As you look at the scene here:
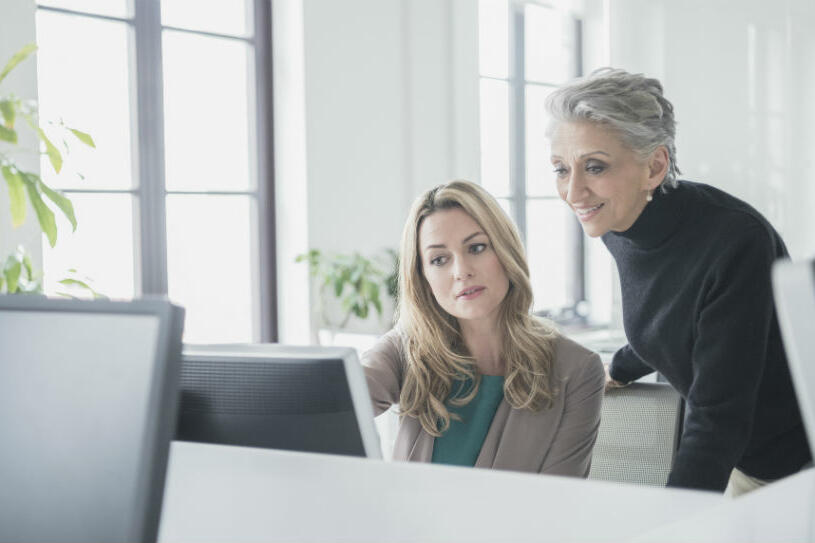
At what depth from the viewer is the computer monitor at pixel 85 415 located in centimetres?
83

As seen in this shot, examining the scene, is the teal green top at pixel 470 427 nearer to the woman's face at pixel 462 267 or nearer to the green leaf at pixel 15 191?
the woman's face at pixel 462 267

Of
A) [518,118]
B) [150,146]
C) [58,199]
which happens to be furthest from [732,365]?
[518,118]

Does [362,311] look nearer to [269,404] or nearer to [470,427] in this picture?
[470,427]

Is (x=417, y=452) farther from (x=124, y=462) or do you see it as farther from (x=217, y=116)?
(x=217, y=116)

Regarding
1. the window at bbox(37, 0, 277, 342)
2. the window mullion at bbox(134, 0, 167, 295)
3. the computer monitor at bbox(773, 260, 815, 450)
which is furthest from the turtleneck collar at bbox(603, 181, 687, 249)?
the window mullion at bbox(134, 0, 167, 295)

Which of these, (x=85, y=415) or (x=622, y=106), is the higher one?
(x=622, y=106)

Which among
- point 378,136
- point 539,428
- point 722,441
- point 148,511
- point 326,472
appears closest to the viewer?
point 148,511

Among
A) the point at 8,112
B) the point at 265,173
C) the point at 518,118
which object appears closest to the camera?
the point at 8,112

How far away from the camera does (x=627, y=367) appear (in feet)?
6.88

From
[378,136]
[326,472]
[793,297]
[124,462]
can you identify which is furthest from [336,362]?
[378,136]

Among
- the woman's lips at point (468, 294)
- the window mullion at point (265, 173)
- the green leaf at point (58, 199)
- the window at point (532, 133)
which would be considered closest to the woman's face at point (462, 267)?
the woman's lips at point (468, 294)

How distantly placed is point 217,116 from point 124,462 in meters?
4.01

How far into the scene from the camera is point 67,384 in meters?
0.88

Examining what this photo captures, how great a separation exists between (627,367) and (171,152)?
299cm
